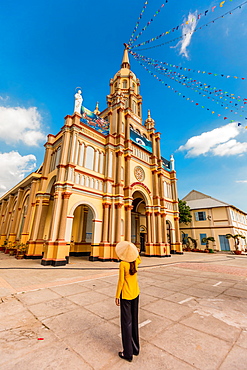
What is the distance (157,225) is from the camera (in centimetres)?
2027

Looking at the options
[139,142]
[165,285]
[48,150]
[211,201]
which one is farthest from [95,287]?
[211,201]

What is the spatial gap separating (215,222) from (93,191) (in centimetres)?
2302

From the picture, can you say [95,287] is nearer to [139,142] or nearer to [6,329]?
[6,329]

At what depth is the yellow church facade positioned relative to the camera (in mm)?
13266

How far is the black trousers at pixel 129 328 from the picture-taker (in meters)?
2.44

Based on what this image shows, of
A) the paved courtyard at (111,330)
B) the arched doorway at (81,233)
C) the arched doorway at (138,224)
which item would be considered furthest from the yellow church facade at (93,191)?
the paved courtyard at (111,330)

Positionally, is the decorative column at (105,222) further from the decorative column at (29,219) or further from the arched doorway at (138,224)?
the arched doorway at (138,224)

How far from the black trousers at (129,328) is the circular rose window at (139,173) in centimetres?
1738

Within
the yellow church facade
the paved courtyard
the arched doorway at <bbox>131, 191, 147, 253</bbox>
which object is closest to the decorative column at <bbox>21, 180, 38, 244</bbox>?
the yellow church facade

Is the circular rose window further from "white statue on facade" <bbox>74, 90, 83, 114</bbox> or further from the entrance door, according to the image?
the entrance door

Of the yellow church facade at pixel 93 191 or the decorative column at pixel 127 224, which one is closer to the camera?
the yellow church facade at pixel 93 191

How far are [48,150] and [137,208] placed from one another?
1517 cm

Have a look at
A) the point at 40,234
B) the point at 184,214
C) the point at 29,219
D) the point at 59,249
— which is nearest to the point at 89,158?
the point at 40,234

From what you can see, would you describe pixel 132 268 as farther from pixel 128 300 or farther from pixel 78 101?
pixel 78 101
